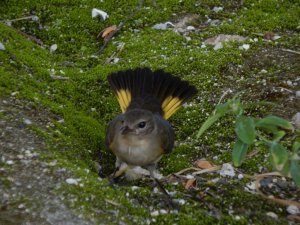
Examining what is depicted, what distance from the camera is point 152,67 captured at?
21.8ft

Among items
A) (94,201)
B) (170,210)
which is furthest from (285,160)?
(94,201)

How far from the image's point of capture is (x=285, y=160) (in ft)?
11.1

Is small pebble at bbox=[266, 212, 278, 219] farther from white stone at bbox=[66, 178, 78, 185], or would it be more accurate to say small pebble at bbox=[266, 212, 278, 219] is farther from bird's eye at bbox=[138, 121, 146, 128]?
white stone at bbox=[66, 178, 78, 185]

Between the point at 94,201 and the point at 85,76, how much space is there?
2443 mm

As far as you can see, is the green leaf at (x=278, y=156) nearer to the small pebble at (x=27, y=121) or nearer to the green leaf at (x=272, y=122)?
the green leaf at (x=272, y=122)

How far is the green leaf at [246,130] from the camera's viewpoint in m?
3.50

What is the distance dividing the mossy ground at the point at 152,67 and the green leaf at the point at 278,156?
0.42m

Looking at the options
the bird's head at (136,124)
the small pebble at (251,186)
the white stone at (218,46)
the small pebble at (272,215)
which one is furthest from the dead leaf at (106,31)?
the small pebble at (272,215)

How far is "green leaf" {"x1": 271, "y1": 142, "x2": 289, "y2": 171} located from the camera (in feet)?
11.2

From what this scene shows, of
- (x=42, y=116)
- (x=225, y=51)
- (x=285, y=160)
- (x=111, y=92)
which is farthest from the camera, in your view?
(x=225, y=51)

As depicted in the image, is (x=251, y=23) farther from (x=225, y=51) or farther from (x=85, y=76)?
(x=85, y=76)

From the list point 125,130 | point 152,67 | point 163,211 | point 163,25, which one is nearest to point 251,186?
point 163,211

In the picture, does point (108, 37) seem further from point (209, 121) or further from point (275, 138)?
point (275, 138)

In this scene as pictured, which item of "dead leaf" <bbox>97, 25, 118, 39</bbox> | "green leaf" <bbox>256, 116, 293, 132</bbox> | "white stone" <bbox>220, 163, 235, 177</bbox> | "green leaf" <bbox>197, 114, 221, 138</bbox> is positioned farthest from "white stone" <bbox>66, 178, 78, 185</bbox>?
"dead leaf" <bbox>97, 25, 118, 39</bbox>
